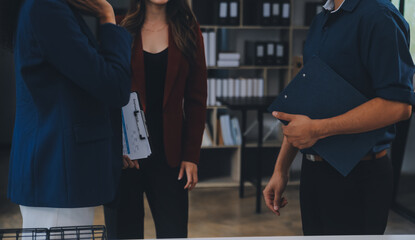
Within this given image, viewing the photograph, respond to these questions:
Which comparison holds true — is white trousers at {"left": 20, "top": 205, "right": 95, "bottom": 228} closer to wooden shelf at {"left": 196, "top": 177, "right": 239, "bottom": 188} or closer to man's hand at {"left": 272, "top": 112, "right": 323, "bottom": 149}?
man's hand at {"left": 272, "top": 112, "right": 323, "bottom": 149}

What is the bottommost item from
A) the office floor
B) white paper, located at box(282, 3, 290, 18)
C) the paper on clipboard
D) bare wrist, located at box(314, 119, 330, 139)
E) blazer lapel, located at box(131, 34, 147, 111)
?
the office floor

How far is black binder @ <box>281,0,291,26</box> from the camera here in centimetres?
432

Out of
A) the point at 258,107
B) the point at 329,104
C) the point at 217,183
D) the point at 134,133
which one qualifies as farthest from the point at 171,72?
the point at 217,183

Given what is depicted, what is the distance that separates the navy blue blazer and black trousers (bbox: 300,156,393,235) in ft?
2.15

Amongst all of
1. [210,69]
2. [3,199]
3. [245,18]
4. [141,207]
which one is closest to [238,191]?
[210,69]

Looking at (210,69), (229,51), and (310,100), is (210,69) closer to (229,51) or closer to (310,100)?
(229,51)

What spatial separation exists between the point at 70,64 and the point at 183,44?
613mm

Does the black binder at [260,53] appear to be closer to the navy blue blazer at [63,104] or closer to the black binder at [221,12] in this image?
the black binder at [221,12]

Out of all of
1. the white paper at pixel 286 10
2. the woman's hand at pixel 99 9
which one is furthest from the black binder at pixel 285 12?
the woman's hand at pixel 99 9

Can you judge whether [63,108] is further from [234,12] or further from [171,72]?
[234,12]

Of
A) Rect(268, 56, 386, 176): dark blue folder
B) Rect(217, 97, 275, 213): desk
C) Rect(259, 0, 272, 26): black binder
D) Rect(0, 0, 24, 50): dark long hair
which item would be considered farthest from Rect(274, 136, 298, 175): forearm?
Rect(259, 0, 272, 26): black binder

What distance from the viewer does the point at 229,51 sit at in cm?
440

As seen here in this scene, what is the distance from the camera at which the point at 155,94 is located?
158 centimetres

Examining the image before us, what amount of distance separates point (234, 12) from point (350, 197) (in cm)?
315
